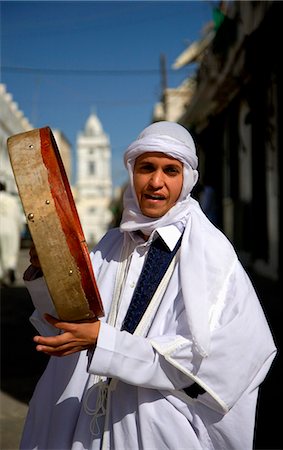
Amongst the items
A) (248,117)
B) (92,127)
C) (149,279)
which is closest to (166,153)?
(149,279)

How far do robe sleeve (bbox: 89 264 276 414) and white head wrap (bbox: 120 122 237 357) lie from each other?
49mm

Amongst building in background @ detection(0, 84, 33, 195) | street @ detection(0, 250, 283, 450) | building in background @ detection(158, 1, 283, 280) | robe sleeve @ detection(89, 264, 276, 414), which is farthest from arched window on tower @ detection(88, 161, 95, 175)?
robe sleeve @ detection(89, 264, 276, 414)

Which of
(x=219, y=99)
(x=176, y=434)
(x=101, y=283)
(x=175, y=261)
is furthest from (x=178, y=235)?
(x=219, y=99)

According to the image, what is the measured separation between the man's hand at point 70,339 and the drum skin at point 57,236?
0.07 feet

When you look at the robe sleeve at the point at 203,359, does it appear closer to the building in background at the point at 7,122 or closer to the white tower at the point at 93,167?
the building in background at the point at 7,122

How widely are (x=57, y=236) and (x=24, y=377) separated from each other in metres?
3.57

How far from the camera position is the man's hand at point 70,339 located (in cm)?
167

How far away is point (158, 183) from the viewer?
1.92 meters

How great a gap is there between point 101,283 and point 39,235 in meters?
0.43

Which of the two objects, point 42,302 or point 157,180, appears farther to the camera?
point 42,302

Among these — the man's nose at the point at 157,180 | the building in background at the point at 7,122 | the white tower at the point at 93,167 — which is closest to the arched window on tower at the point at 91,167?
the white tower at the point at 93,167

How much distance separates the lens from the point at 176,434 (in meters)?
1.82

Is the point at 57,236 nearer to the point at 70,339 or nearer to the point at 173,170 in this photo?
the point at 70,339

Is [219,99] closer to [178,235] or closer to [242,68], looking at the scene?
[242,68]
